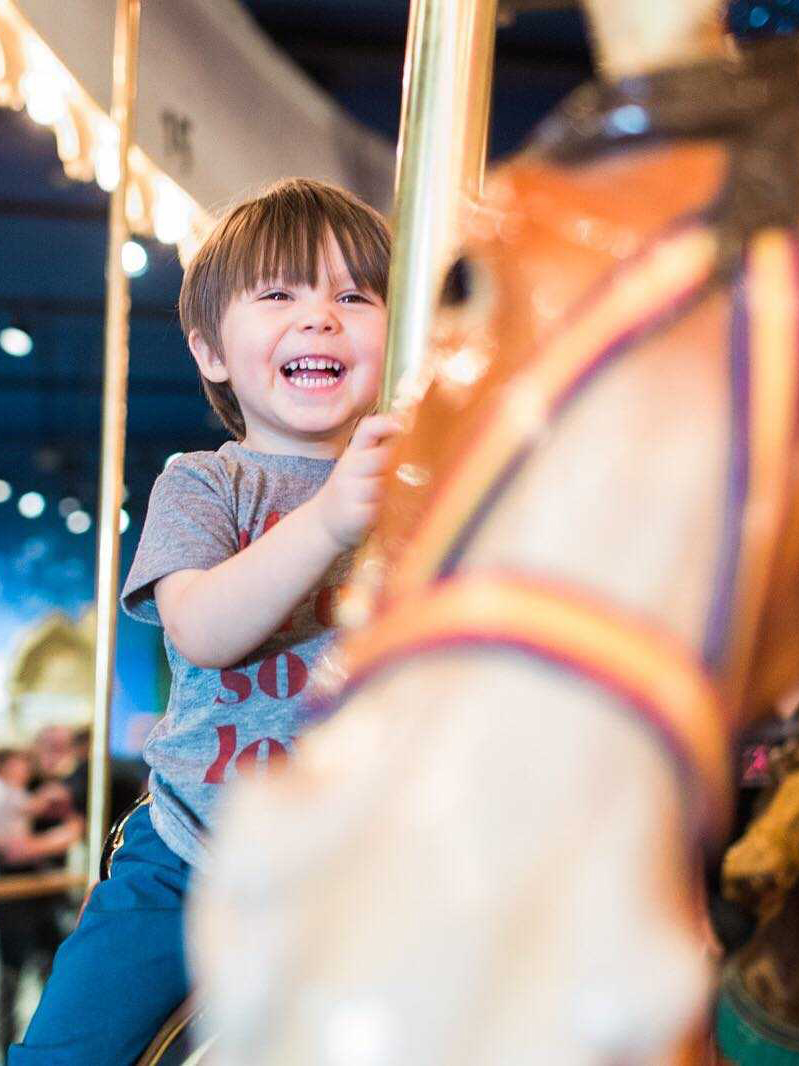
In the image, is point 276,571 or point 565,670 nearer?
point 565,670

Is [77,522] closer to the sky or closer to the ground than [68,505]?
closer to the ground

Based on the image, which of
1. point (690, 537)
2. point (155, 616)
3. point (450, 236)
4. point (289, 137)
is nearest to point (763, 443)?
point (690, 537)

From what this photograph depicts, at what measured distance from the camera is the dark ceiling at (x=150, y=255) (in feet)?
11.3

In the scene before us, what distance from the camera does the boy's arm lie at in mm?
605

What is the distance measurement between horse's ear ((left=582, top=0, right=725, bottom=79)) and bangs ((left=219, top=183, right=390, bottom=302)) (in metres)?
0.58

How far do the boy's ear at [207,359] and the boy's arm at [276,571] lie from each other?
0.25 meters

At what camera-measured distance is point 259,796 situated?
30 cm

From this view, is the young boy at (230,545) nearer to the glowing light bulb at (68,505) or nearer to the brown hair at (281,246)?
the brown hair at (281,246)

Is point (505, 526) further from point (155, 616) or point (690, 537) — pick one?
point (155, 616)

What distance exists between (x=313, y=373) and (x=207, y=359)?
0.50 ft

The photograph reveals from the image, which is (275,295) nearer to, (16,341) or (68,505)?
(16,341)

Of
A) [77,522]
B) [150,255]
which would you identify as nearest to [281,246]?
[150,255]

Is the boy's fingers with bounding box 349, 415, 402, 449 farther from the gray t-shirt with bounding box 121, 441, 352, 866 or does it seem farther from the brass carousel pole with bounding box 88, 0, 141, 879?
the brass carousel pole with bounding box 88, 0, 141, 879

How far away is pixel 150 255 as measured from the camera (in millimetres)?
3625
